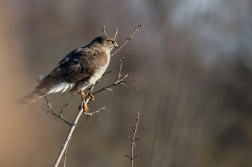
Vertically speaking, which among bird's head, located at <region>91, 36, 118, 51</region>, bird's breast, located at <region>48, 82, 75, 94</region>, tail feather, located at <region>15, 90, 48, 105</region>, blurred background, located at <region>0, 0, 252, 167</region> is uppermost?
blurred background, located at <region>0, 0, 252, 167</region>

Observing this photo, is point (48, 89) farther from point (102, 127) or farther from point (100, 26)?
point (100, 26)

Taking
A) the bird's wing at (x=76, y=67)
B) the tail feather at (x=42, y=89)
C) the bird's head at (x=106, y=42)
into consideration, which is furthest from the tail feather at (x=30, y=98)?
the bird's head at (x=106, y=42)

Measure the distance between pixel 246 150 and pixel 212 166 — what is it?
0.90 metres

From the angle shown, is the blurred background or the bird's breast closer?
the bird's breast

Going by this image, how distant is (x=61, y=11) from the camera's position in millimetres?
13172

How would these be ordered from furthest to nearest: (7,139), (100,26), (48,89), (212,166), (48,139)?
(100,26)
(212,166)
(48,139)
(7,139)
(48,89)

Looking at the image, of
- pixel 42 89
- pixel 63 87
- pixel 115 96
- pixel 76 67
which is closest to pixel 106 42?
pixel 76 67

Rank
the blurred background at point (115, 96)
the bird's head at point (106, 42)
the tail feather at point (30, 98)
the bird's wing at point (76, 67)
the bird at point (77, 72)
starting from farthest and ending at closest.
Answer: the blurred background at point (115, 96), the bird's head at point (106, 42), the bird's wing at point (76, 67), the bird at point (77, 72), the tail feather at point (30, 98)

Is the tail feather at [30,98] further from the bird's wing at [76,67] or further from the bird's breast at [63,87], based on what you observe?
the bird's wing at [76,67]

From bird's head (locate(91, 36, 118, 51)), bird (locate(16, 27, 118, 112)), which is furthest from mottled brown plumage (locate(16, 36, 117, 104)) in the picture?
bird's head (locate(91, 36, 118, 51))

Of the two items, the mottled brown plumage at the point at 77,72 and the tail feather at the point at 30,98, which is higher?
the mottled brown plumage at the point at 77,72

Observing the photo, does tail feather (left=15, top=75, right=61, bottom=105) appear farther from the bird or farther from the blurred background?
the blurred background

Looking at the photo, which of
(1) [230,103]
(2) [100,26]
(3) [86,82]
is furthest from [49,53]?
(3) [86,82]

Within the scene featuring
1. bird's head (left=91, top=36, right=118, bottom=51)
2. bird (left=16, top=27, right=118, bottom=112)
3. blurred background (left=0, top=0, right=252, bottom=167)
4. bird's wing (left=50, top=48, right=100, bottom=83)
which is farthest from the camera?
blurred background (left=0, top=0, right=252, bottom=167)
